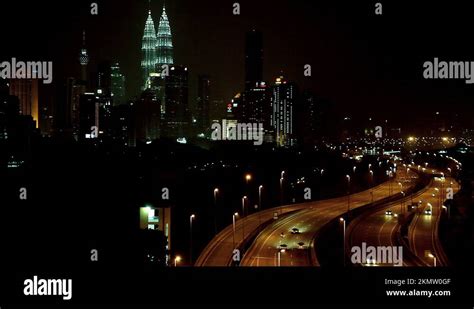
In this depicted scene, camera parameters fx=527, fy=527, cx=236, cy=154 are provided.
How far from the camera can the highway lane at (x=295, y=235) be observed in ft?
24.9

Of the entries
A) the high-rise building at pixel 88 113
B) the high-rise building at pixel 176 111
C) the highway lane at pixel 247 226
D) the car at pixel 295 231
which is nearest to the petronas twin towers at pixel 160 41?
the highway lane at pixel 247 226

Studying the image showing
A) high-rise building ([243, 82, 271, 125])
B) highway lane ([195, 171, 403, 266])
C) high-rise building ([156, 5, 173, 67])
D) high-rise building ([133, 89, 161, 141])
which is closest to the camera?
high-rise building ([156, 5, 173, 67])

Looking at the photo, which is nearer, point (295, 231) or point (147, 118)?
point (295, 231)

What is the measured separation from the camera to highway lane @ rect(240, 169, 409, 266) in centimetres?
Answer: 758

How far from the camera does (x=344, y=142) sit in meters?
24.0

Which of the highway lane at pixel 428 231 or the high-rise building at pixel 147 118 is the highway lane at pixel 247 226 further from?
the high-rise building at pixel 147 118

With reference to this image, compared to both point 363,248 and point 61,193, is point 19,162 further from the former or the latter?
point 363,248

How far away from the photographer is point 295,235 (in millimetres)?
9742

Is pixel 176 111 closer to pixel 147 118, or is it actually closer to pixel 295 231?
pixel 147 118

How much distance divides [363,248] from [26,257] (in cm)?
169

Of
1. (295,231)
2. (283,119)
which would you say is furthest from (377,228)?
(283,119)

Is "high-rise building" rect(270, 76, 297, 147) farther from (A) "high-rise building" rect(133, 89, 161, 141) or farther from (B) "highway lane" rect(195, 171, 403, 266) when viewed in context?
(A) "high-rise building" rect(133, 89, 161, 141)

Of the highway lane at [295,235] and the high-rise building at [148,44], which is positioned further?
the highway lane at [295,235]

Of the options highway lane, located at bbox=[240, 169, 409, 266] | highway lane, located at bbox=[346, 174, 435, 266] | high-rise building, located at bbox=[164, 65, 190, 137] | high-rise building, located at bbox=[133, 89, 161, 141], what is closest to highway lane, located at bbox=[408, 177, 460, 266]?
highway lane, located at bbox=[346, 174, 435, 266]
